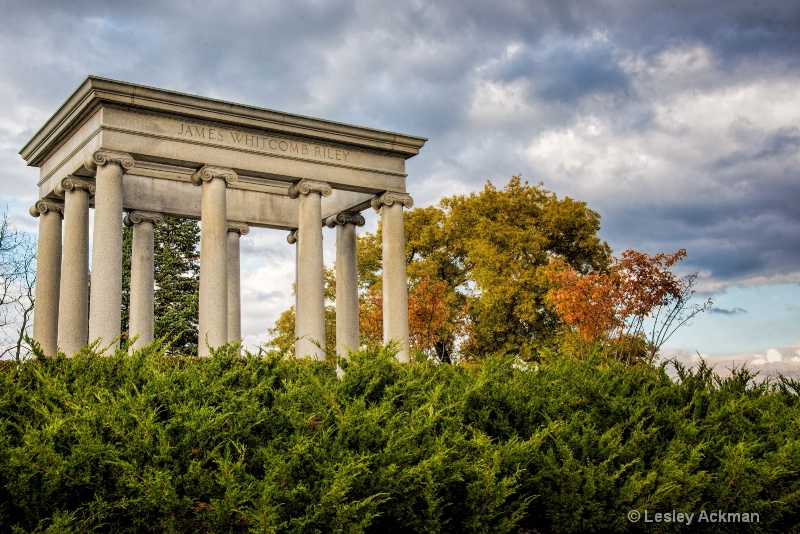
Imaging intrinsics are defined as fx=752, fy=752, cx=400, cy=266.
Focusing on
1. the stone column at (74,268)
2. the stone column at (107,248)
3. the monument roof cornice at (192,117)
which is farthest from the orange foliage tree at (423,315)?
the stone column at (107,248)

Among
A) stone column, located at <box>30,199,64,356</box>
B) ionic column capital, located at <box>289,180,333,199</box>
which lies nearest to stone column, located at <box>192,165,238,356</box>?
ionic column capital, located at <box>289,180,333,199</box>

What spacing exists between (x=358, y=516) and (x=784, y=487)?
693 cm

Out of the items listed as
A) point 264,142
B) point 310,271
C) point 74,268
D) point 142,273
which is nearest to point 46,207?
point 74,268

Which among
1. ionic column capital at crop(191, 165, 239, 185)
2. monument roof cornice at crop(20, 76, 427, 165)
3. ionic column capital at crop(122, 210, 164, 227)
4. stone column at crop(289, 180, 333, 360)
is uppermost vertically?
monument roof cornice at crop(20, 76, 427, 165)

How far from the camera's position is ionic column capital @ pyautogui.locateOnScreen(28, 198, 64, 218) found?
3931 centimetres

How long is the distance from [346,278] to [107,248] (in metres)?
14.9

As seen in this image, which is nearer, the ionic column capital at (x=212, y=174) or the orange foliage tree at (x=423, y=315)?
the ionic column capital at (x=212, y=174)

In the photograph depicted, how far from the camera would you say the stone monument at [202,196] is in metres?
33.8

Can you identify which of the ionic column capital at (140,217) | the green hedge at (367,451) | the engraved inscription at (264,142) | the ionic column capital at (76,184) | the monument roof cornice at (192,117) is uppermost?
the monument roof cornice at (192,117)

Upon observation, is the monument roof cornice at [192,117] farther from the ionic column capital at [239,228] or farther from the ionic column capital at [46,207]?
the ionic column capital at [239,228]

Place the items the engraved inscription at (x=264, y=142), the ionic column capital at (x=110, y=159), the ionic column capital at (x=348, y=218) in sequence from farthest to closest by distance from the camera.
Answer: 1. the ionic column capital at (x=348, y=218)
2. the engraved inscription at (x=264, y=142)
3. the ionic column capital at (x=110, y=159)

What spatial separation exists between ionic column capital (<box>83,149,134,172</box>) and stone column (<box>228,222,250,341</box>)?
1065 cm

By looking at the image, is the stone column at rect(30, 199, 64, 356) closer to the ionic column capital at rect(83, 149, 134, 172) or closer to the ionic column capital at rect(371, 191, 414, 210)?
the ionic column capital at rect(83, 149, 134, 172)

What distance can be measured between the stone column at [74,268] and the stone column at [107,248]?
8.92 ft
